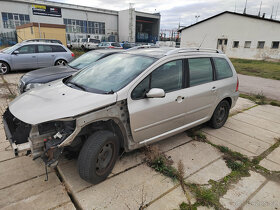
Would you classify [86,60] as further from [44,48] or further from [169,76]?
[44,48]

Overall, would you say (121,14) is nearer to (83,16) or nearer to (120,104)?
(83,16)

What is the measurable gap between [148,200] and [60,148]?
126 centimetres

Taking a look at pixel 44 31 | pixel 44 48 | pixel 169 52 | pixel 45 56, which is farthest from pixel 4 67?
pixel 44 31

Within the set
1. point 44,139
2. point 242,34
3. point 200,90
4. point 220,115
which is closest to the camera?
point 44,139

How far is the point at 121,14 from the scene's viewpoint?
4738cm

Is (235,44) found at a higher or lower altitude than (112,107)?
higher

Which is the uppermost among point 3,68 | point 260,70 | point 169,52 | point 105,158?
point 169,52

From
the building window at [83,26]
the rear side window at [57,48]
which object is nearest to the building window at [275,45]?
the rear side window at [57,48]

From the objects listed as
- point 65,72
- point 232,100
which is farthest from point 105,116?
point 65,72

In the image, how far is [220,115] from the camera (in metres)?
4.70

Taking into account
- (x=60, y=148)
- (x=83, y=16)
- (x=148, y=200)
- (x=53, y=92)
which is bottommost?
(x=148, y=200)

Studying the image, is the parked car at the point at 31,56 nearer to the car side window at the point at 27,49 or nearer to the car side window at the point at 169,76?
the car side window at the point at 27,49

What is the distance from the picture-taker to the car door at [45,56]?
34.2ft

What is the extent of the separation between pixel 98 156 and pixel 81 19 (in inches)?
1800
